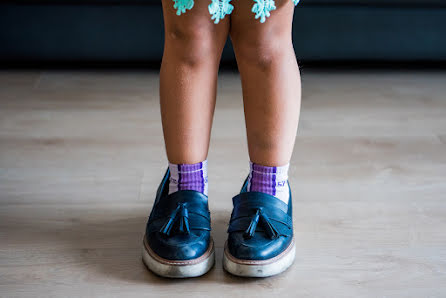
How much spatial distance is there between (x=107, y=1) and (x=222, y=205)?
2.87 feet

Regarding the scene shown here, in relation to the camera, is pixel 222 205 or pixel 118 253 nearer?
pixel 118 253

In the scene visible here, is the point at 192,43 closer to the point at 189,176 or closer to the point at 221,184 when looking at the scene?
the point at 189,176

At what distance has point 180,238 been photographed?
79cm

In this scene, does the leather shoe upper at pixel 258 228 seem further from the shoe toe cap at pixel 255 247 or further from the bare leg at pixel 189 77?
the bare leg at pixel 189 77

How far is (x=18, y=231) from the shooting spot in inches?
35.3

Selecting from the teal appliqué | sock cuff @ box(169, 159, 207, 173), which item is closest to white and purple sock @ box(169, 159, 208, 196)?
sock cuff @ box(169, 159, 207, 173)

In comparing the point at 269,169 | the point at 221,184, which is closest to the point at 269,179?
the point at 269,169

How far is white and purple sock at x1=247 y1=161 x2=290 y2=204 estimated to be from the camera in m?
0.84

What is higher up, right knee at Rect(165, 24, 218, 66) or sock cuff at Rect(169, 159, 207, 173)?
right knee at Rect(165, 24, 218, 66)

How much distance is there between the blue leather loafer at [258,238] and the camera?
781mm

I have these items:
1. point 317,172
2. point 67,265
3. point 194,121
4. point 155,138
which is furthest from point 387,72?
point 67,265

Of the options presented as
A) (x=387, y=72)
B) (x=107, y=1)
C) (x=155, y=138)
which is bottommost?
(x=387, y=72)

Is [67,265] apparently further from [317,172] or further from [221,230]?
[317,172]

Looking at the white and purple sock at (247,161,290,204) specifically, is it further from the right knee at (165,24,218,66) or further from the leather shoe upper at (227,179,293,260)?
the right knee at (165,24,218,66)
